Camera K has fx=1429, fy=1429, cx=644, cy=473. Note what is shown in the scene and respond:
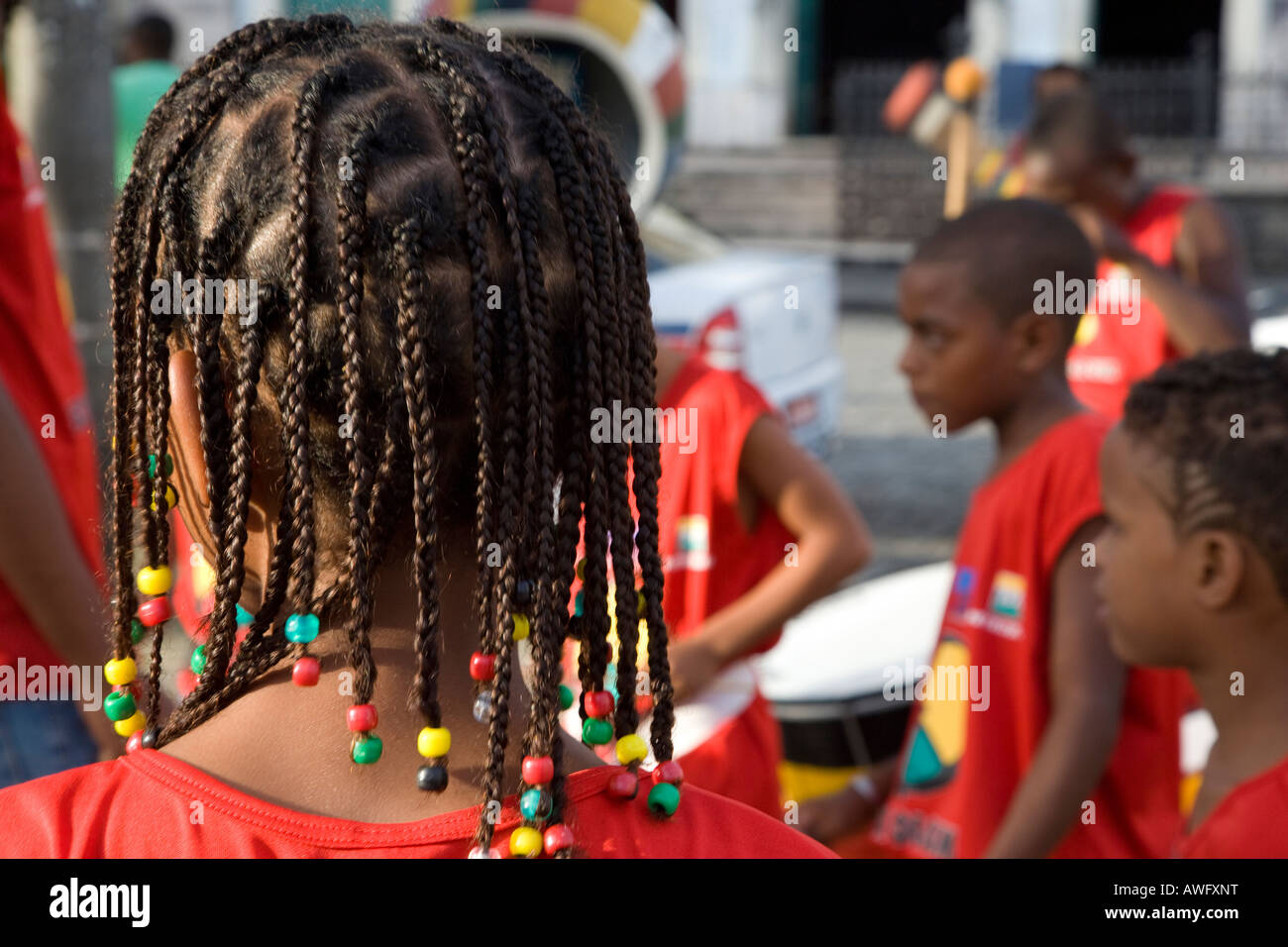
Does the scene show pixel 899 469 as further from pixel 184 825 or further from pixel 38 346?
pixel 184 825

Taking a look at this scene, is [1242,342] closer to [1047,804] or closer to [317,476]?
[1047,804]

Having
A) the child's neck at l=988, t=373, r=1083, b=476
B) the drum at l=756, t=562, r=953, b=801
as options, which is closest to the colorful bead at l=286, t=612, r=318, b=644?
the child's neck at l=988, t=373, r=1083, b=476

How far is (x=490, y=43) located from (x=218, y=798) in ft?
2.20

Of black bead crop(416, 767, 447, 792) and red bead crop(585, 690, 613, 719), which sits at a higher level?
red bead crop(585, 690, 613, 719)

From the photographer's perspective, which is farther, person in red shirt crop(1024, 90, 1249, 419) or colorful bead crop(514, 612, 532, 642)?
person in red shirt crop(1024, 90, 1249, 419)

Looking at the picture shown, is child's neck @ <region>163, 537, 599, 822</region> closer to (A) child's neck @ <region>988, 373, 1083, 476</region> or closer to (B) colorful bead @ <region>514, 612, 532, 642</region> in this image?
(B) colorful bead @ <region>514, 612, 532, 642</region>

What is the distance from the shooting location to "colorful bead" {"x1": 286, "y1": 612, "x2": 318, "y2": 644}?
106 centimetres

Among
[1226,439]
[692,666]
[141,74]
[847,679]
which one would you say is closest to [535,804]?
[1226,439]

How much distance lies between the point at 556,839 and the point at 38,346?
1.61m

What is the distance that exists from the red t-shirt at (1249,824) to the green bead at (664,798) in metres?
0.81

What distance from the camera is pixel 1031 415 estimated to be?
2.63m

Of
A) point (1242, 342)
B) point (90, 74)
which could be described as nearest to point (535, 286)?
point (1242, 342)

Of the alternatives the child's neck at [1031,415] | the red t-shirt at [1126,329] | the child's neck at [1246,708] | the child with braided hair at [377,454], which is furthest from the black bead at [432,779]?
the red t-shirt at [1126,329]

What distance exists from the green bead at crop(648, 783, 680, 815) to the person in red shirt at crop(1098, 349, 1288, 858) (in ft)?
2.83
